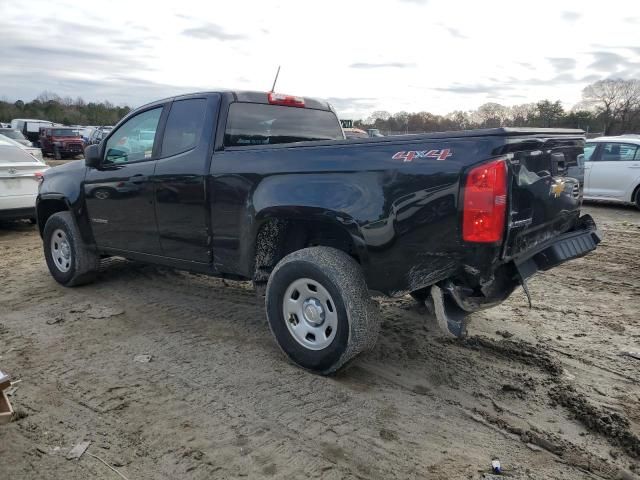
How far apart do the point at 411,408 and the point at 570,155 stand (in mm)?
2126

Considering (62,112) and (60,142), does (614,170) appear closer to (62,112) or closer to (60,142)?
(60,142)

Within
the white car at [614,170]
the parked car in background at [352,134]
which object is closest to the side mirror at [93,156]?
the parked car in background at [352,134]

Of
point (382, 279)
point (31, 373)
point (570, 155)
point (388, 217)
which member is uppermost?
point (570, 155)

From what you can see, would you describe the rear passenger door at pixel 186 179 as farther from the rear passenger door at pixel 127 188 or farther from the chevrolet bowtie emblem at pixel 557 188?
the chevrolet bowtie emblem at pixel 557 188

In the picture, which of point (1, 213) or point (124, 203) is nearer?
point (124, 203)

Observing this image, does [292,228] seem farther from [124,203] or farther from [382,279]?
[124,203]

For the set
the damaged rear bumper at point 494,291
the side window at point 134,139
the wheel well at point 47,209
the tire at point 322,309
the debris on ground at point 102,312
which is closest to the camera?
the damaged rear bumper at point 494,291

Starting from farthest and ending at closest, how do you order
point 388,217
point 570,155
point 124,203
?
point 124,203 → point 570,155 → point 388,217

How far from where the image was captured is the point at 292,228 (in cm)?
403

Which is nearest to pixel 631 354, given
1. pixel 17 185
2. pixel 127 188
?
pixel 127 188

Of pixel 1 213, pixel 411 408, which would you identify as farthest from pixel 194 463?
pixel 1 213

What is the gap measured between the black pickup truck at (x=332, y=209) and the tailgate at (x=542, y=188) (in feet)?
0.04

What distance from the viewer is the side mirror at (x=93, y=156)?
513cm

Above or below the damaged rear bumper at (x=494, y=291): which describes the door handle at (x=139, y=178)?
above
